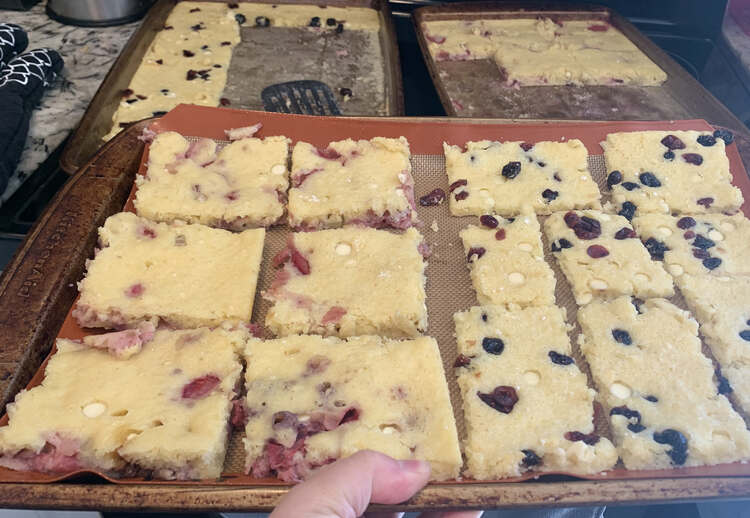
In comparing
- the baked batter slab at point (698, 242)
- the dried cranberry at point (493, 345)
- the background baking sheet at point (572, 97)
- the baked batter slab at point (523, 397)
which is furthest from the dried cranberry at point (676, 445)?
the background baking sheet at point (572, 97)

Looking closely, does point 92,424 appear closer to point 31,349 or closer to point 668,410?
point 31,349

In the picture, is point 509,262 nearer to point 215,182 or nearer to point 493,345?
point 493,345

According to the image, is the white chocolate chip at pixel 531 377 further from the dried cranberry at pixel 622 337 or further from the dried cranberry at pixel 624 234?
the dried cranberry at pixel 624 234

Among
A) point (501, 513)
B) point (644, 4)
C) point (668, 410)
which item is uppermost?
point (644, 4)

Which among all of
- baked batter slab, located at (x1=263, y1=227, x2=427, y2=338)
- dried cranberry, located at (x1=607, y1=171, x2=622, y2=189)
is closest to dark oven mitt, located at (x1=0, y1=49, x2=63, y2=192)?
baked batter slab, located at (x1=263, y1=227, x2=427, y2=338)

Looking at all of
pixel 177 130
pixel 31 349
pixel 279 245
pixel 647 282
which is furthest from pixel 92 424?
pixel 647 282

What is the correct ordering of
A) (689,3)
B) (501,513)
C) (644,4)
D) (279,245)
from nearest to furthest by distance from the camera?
1. (279,245)
2. (501,513)
3. (689,3)
4. (644,4)
